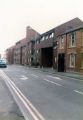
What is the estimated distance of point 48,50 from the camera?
8344 centimetres

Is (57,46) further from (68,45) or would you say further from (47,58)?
(47,58)

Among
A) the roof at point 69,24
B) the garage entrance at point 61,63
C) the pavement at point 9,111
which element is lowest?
the pavement at point 9,111

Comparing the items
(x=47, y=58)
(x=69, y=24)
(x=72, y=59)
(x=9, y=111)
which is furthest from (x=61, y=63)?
(x=9, y=111)

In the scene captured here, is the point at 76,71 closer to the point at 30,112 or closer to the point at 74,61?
the point at 74,61

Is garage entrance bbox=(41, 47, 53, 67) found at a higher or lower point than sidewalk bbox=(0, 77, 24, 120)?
higher

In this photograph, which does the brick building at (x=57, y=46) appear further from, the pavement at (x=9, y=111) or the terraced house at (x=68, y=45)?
the pavement at (x=9, y=111)

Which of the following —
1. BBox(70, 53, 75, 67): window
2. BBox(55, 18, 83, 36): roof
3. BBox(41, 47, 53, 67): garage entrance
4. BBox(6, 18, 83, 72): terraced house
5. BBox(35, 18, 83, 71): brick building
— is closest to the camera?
BBox(6, 18, 83, 72): terraced house

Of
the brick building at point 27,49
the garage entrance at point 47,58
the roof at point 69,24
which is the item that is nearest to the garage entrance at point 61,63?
the roof at point 69,24

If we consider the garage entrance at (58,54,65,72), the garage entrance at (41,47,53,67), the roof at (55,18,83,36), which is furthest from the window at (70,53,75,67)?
the garage entrance at (41,47,53,67)

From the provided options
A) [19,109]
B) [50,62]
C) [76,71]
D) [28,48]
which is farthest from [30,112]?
[28,48]

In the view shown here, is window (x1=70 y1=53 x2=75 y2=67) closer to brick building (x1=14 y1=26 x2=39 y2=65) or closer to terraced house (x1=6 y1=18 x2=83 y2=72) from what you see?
terraced house (x1=6 y1=18 x2=83 y2=72)

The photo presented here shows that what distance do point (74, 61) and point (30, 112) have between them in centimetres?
3629

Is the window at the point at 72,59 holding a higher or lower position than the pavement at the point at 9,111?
higher

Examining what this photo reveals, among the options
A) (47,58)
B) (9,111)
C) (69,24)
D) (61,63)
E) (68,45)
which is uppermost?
(69,24)
